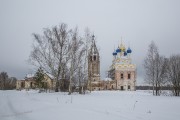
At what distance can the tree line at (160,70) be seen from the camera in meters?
30.3

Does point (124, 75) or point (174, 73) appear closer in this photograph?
point (174, 73)

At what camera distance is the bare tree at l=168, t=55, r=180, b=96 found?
2909 centimetres

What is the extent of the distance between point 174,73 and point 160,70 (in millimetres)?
2044

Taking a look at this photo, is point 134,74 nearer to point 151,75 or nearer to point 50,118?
point 151,75

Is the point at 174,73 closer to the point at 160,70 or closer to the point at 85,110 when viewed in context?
the point at 160,70

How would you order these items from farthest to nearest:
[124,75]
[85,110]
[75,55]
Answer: [124,75] → [75,55] → [85,110]

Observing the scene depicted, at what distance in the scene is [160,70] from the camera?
Result: 1226 inches

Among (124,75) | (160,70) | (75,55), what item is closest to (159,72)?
(160,70)

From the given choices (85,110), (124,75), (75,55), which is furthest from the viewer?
(124,75)

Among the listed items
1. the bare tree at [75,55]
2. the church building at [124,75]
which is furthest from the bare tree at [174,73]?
the church building at [124,75]

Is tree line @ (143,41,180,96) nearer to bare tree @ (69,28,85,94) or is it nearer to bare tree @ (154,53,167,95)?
bare tree @ (154,53,167,95)

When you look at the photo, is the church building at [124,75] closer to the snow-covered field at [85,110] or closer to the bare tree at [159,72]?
the bare tree at [159,72]

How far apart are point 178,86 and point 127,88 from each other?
44.8 m

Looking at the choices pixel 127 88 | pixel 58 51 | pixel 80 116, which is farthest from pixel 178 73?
pixel 127 88
